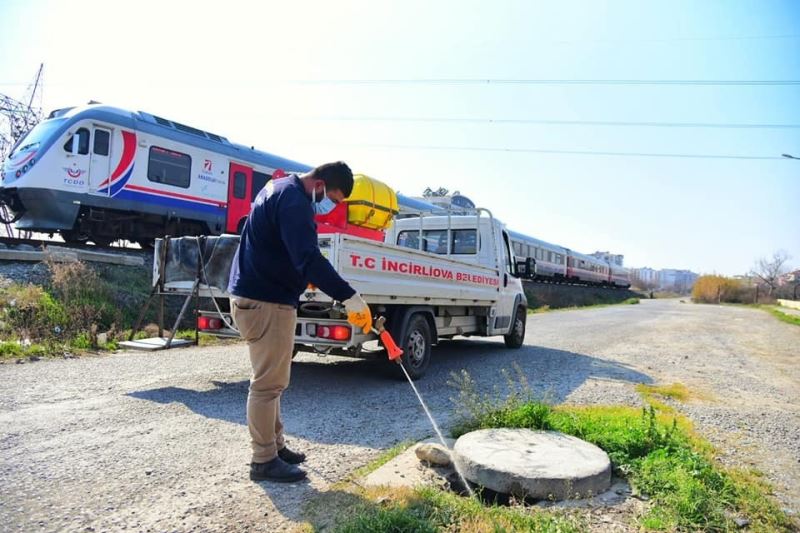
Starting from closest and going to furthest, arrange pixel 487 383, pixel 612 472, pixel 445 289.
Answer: pixel 612 472
pixel 487 383
pixel 445 289

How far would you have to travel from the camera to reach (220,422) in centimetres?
427

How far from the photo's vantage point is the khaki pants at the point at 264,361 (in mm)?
3029

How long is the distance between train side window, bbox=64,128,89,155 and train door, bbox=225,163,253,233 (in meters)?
3.61

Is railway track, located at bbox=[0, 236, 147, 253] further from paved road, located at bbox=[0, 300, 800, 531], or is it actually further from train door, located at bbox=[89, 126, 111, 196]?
paved road, located at bbox=[0, 300, 800, 531]

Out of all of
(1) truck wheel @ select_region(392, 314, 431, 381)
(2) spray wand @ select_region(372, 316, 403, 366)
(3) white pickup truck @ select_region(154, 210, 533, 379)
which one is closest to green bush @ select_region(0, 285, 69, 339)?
(3) white pickup truck @ select_region(154, 210, 533, 379)

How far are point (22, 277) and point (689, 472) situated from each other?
1043 cm

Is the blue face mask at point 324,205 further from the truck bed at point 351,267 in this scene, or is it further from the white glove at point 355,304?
the truck bed at point 351,267

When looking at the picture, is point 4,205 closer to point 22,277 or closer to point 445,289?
point 22,277

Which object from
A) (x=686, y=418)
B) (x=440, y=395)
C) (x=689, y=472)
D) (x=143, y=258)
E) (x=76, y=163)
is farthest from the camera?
(x=143, y=258)

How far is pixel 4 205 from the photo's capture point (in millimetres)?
10969

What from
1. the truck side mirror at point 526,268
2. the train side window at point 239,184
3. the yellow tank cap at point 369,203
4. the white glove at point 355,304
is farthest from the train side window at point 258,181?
the white glove at point 355,304

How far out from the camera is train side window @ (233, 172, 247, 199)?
1399cm

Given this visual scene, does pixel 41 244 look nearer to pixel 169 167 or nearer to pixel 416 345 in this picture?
pixel 169 167

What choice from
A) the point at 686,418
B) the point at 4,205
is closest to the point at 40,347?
the point at 4,205
